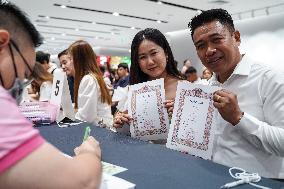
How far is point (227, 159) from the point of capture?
164 cm

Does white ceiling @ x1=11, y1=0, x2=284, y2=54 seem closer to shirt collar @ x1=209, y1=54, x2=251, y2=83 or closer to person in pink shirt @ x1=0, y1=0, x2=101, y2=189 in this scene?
shirt collar @ x1=209, y1=54, x2=251, y2=83

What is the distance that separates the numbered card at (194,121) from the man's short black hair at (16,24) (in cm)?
87

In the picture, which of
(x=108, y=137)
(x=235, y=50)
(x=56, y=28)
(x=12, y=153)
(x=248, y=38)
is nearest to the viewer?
(x=12, y=153)

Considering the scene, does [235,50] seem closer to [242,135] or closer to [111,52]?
[242,135]

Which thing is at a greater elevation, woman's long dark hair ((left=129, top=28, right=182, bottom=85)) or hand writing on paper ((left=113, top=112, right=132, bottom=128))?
woman's long dark hair ((left=129, top=28, right=182, bottom=85))

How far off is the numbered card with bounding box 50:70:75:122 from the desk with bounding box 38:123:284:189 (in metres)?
0.72

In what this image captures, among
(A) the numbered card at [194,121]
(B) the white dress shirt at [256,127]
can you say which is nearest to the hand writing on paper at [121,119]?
(A) the numbered card at [194,121]

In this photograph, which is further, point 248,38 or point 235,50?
point 248,38

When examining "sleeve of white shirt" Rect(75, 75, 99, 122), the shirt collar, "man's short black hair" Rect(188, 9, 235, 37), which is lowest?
"sleeve of white shirt" Rect(75, 75, 99, 122)

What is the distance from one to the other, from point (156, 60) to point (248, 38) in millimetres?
11805

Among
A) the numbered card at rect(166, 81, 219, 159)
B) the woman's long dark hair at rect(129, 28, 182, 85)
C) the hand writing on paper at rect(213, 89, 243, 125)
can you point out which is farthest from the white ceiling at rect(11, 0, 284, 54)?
the hand writing on paper at rect(213, 89, 243, 125)

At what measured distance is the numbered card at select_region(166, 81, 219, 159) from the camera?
1.49m

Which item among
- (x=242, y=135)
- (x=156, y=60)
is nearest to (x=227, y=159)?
(x=242, y=135)

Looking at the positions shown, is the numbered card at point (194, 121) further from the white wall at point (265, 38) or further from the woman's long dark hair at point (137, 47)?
the white wall at point (265, 38)
